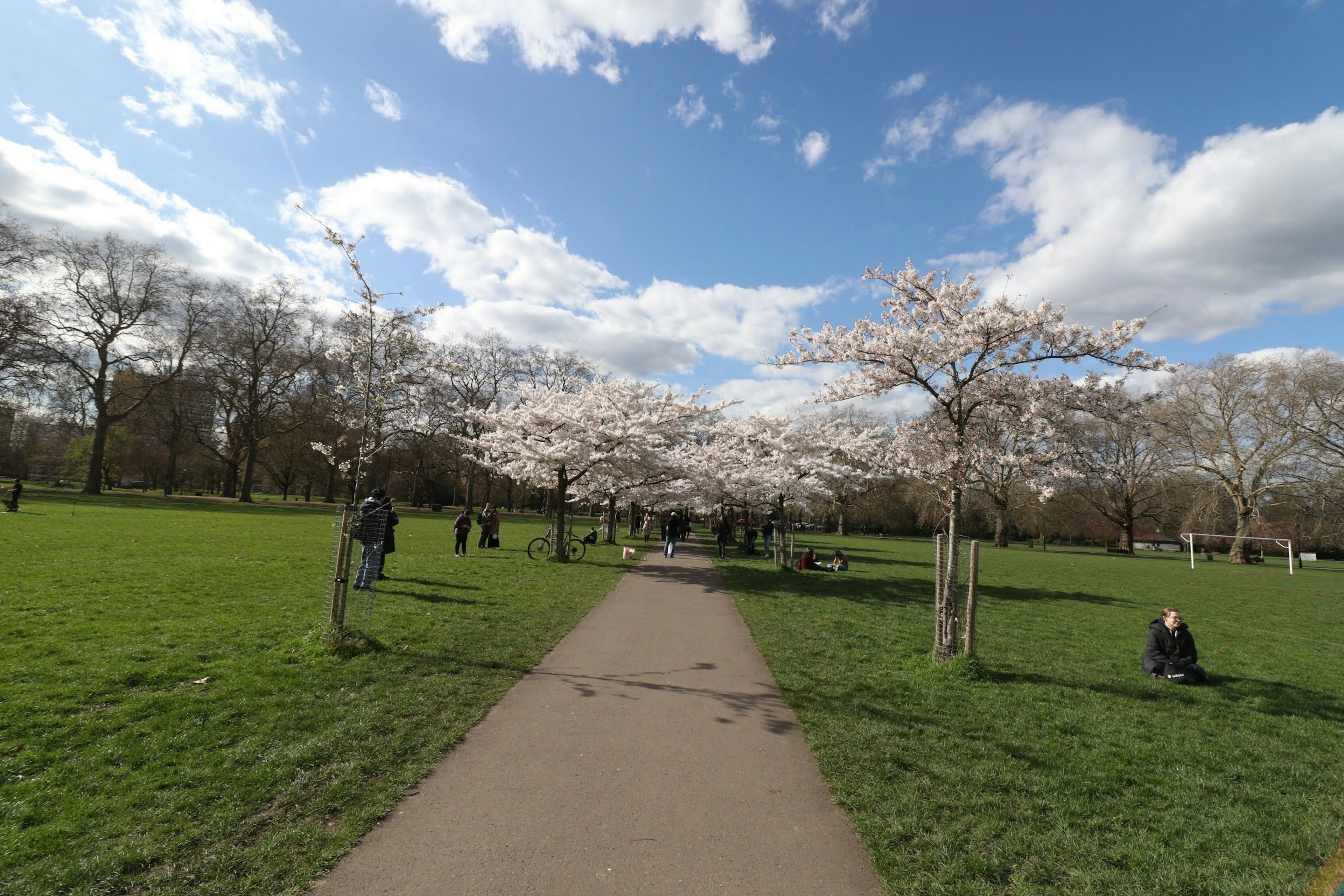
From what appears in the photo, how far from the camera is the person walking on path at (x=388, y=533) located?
11.3 metres

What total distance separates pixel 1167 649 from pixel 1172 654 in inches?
3.2

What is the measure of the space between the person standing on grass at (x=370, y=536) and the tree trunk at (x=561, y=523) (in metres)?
6.16

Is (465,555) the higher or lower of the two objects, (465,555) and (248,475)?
the lower

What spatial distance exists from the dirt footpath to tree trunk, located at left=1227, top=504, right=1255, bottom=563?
40749mm

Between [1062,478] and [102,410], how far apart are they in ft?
153

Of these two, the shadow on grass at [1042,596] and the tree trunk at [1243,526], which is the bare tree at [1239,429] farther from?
the shadow on grass at [1042,596]

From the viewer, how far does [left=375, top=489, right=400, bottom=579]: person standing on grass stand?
1130cm

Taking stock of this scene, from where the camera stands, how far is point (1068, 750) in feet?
17.3

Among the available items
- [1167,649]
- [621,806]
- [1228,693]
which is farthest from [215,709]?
[1228,693]

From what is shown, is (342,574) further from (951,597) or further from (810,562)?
(810,562)

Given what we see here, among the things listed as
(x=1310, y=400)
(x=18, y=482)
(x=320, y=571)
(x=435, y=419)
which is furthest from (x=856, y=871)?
(x=435, y=419)

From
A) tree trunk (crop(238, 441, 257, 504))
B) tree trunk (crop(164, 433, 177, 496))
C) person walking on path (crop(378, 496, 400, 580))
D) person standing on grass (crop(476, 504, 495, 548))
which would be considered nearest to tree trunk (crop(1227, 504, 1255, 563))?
person standing on grass (crop(476, 504, 495, 548))

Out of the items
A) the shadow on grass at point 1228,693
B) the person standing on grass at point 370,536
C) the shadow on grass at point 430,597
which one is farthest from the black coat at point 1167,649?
the person standing on grass at point 370,536

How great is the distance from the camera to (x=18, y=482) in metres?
22.7
